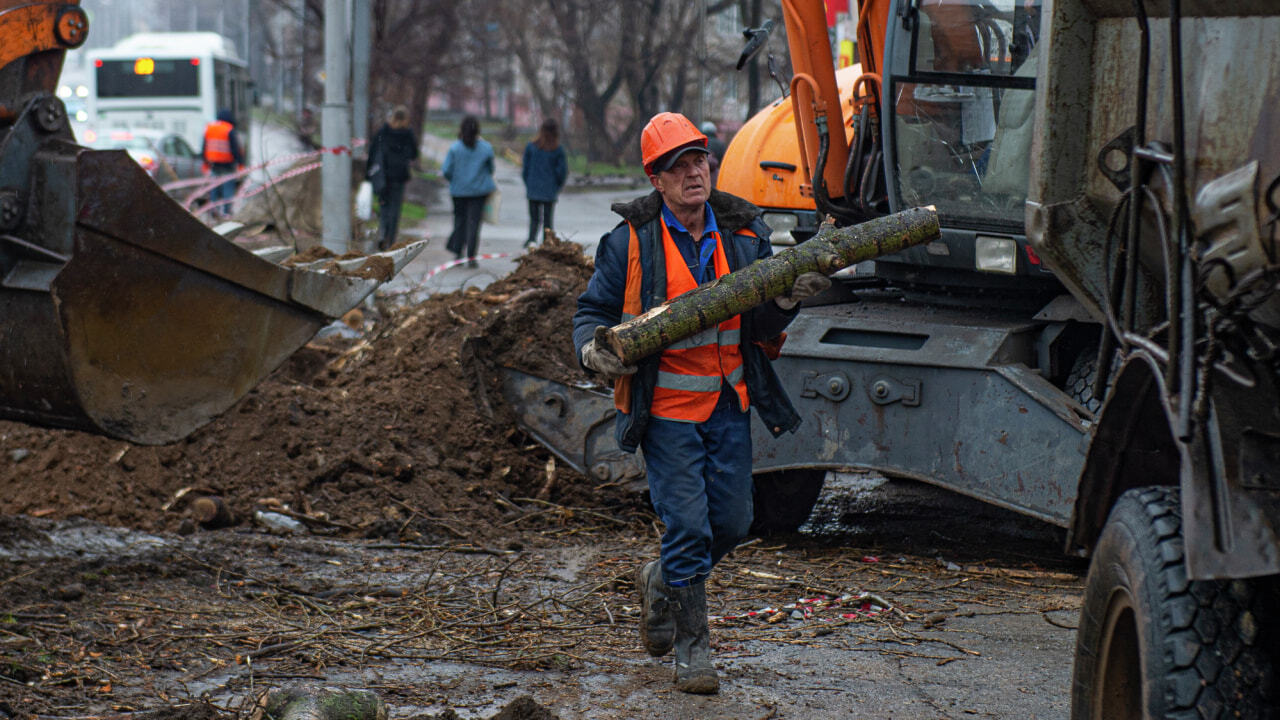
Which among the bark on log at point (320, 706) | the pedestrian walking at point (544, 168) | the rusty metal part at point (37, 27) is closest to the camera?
the bark on log at point (320, 706)

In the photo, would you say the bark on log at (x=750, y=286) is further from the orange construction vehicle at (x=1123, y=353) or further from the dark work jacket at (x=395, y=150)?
the dark work jacket at (x=395, y=150)

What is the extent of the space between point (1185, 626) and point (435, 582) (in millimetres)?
3590

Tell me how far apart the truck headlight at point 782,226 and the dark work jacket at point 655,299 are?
2836mm

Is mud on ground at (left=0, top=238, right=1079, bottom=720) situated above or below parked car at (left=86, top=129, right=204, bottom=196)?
below

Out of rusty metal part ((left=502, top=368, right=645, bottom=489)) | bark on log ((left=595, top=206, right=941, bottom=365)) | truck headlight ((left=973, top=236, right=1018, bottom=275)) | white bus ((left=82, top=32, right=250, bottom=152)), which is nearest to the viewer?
bark on log ((left=595, top=206, right=941, bottom=365))

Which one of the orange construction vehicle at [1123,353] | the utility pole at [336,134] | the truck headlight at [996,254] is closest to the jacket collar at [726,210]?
the orange construction vehicle at [1123,353]

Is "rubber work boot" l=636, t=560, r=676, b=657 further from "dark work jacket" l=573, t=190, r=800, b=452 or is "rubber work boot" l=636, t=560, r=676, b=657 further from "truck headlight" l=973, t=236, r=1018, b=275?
"truck headlight" l=973, t=236, r=1018, b=275

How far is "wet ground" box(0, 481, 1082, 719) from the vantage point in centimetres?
426

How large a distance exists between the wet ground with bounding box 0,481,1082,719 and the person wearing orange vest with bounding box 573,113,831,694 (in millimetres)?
404

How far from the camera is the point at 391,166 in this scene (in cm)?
1697

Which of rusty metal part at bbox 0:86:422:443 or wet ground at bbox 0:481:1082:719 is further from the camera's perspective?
rusty metal part at bbox 0:86:422:443

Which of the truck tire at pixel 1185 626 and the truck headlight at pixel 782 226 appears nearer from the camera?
the truck tire at pixel 1185 626

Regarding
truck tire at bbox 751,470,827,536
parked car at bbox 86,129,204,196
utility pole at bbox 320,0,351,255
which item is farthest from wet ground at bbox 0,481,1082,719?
parked car at bbox 86,129,204,196

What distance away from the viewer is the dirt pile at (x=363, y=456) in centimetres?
647
